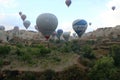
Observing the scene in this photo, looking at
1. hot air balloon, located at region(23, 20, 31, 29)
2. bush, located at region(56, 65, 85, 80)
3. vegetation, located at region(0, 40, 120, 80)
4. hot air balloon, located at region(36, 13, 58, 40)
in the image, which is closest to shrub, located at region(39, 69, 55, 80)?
vegetation, located at region(0, 40, 120, 80)

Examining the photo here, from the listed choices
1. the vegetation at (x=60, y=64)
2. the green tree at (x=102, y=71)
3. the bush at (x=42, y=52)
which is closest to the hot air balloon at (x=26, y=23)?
the vegetation at (x=60, y=64)

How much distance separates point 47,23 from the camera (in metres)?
76.8

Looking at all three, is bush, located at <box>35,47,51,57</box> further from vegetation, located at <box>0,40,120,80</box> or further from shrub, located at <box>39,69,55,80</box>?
shrub, located at <box>39,69,55,80</box>

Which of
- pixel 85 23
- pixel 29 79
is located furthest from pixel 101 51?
pixel 29 79

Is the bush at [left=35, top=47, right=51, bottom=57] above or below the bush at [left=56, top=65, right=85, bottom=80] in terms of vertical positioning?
above

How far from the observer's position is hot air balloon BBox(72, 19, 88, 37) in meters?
97.1

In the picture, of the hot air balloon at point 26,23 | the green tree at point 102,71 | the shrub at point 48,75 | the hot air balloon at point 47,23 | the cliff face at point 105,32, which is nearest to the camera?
the green tree at point 102,71

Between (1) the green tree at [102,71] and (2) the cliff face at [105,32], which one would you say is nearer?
(1) the green tree at [102,71]

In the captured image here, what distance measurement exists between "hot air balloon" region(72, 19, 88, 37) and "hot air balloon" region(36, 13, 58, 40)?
19.0m

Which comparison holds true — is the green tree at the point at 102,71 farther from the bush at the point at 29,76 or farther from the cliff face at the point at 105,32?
the cliff face at the point at 105,32

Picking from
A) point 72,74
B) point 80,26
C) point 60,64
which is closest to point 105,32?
point 80,26

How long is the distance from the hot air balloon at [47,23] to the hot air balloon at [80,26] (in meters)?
19.0

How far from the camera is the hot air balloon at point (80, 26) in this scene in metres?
97.1

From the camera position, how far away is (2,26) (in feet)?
568
